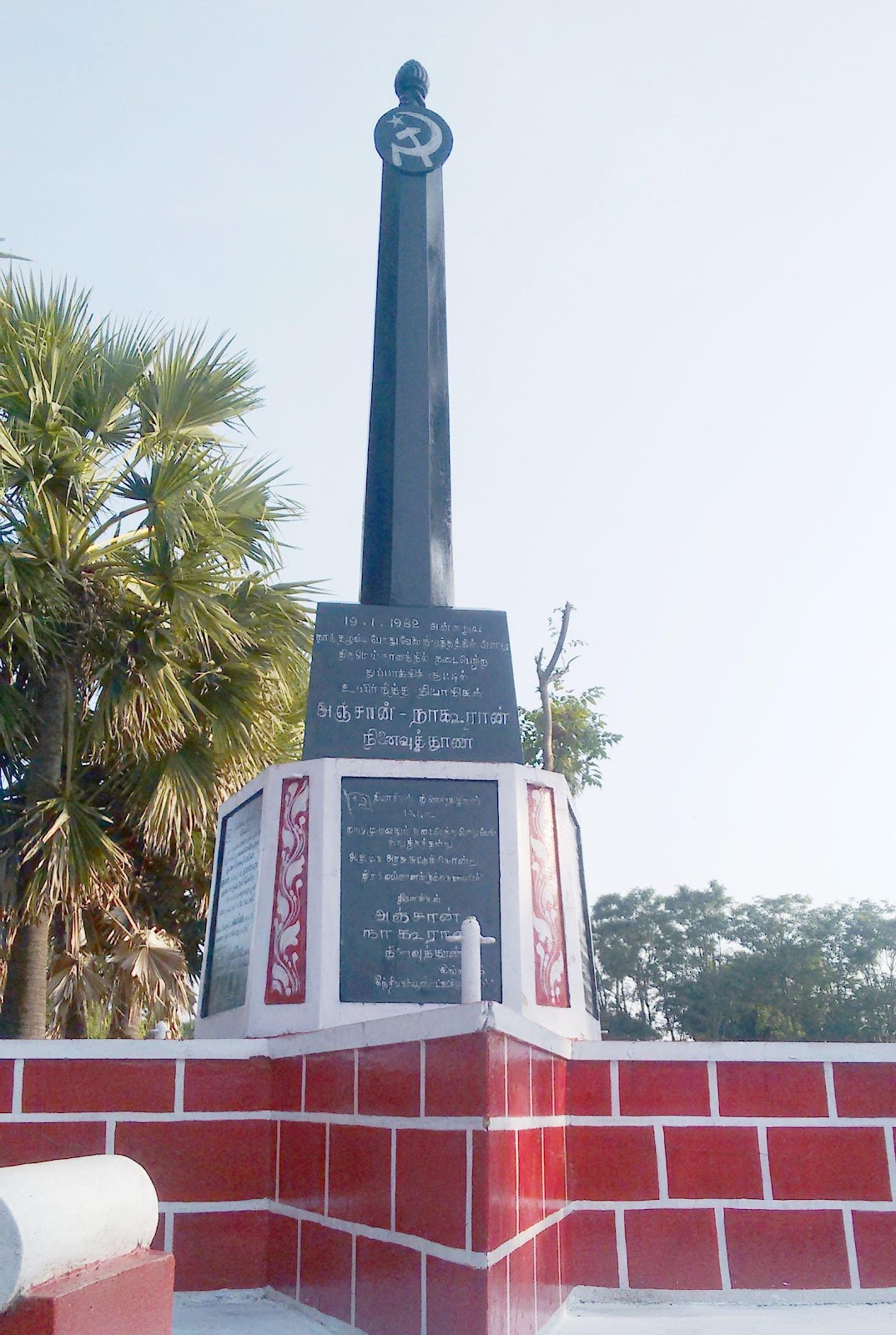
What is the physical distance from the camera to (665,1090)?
360cm

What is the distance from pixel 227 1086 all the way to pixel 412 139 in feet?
18.5

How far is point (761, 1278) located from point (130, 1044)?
6.44ft

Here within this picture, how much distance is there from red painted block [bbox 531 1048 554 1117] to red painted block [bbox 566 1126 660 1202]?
0.33 meters

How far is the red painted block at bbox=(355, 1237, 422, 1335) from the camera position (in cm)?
268

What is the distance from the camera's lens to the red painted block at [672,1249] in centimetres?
341

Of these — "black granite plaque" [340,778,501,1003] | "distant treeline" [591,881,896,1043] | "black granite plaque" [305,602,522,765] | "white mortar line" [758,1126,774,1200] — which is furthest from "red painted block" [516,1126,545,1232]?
"distant treeline" [591,881,896,1043]

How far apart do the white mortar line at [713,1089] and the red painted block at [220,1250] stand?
4.55ft

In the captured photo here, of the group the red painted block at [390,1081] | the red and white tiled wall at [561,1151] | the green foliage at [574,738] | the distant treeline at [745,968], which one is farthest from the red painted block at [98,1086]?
the distant treeline at [745,968]

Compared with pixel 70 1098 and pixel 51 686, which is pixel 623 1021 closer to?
pixel 51 686

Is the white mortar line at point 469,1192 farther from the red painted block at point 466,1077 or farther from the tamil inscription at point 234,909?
the tamil inscription at point 234,909

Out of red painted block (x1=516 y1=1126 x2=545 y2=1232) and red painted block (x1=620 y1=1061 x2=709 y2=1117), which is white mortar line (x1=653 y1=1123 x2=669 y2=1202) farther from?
red painted block (x1=516 y1=1126 x2=545 y2=1232)

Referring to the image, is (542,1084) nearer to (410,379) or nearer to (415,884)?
(415,884)

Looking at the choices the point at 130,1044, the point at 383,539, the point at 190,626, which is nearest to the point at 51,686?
the point at 190,626

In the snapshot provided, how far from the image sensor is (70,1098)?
358 cm
